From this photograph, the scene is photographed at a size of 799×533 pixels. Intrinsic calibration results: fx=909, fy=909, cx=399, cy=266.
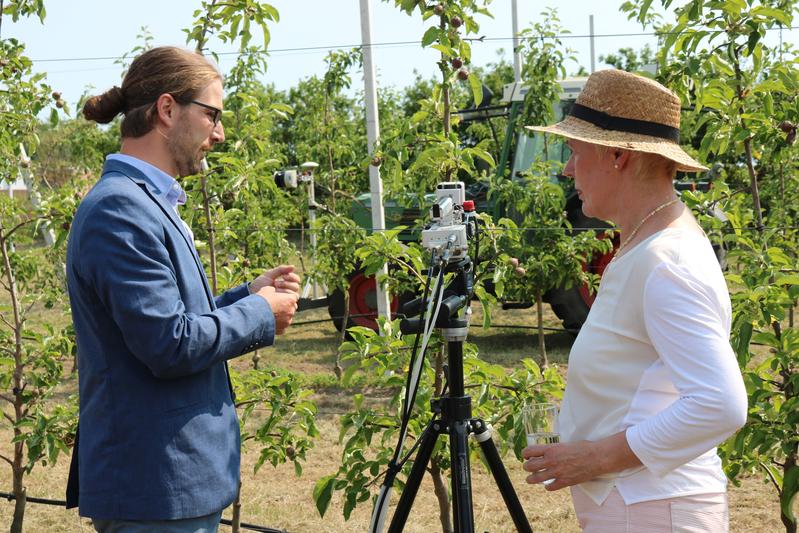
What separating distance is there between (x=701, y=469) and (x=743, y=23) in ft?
6.04

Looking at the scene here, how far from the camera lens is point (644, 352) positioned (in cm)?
178

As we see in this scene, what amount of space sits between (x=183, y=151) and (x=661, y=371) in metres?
1.17

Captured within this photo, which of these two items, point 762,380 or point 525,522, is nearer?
point 525,522

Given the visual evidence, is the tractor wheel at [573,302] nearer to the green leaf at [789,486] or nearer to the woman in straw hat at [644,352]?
the green leaf at [789,486]

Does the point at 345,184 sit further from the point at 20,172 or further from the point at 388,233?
the point at 388,233

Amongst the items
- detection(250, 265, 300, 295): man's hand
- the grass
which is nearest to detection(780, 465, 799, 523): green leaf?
the grass

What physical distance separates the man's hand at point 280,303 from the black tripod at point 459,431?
430 mm

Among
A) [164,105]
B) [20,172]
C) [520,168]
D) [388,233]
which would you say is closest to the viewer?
[164,105]

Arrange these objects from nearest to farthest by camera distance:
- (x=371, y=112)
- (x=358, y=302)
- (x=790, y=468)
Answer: (x=790, y=468)
(x=371, y=112)
(x=358, y=302)

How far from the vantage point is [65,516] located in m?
4.84

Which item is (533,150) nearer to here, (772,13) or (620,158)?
(772,13)

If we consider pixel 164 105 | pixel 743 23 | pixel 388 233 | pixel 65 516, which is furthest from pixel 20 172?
pixel 743 23

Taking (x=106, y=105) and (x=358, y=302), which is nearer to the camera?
(x=106, y=105)

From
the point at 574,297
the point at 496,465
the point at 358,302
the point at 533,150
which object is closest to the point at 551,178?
the point at 533,150
